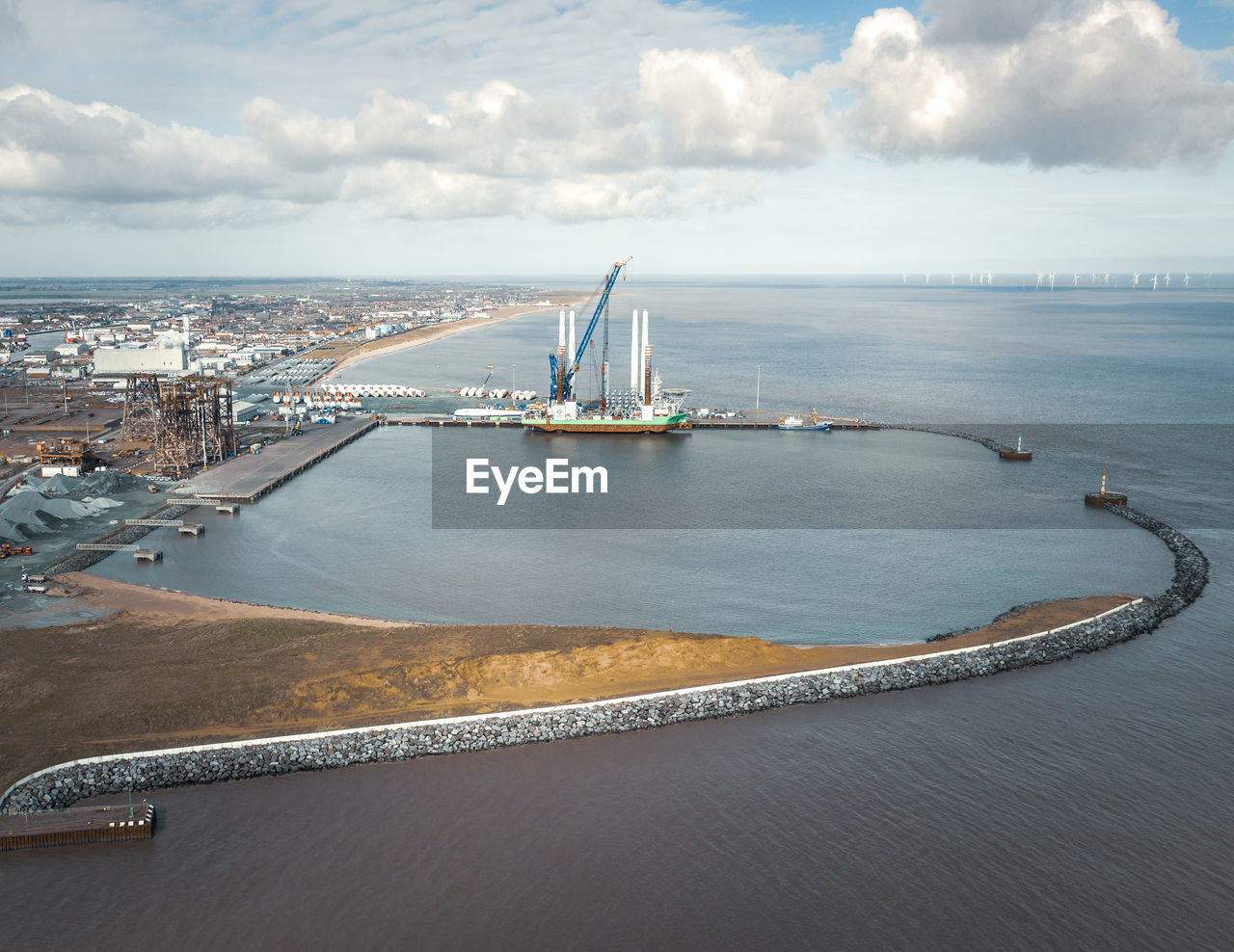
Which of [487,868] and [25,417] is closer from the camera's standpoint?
[487,868]

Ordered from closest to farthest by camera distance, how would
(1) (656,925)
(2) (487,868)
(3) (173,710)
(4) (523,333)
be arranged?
(1) (656,925), (2) (487,868), (3) (173,710), (4) (523,333)

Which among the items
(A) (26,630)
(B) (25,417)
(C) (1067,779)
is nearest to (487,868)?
(C) (1067,779)

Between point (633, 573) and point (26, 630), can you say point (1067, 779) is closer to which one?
point (633, 573)

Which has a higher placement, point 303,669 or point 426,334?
point 426,334

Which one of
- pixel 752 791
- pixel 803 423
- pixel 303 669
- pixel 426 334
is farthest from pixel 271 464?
pixel 426 334

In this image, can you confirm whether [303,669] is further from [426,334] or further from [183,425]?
[426,334]

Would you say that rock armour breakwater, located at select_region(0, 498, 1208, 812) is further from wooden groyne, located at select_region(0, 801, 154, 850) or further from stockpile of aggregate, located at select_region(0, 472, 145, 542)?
stockpile of aggregate, located at select_region(0, 472, 145, 542)
